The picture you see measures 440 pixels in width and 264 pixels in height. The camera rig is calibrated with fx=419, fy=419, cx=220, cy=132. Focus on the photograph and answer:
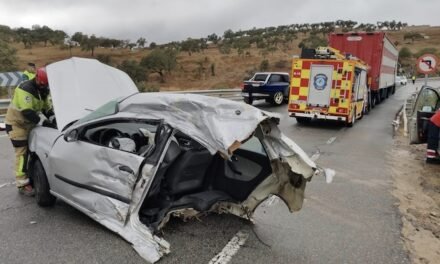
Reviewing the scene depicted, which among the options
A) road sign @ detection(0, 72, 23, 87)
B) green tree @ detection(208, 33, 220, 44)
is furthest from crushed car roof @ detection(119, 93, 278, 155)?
green tree @ detection(208, 33, 220, 44)

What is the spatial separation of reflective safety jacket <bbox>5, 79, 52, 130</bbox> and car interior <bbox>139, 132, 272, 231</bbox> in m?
2.17

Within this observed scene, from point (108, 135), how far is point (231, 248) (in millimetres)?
1947

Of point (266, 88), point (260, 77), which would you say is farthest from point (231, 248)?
point (260, 77)

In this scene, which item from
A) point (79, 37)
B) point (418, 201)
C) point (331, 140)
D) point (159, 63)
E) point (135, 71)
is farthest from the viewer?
point (79, 37)

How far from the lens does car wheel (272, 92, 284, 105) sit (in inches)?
846

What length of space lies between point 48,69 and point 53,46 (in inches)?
2476

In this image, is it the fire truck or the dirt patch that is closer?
the dirt patch

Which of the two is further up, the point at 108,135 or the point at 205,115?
the point at 205,115

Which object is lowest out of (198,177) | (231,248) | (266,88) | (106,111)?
(231,248)

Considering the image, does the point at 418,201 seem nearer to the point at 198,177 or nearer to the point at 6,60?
the point at 198,177

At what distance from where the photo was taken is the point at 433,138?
8.27 metres

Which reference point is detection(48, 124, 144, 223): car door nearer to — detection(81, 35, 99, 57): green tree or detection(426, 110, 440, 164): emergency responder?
detection(426, 110, 440, 164): emergency responder

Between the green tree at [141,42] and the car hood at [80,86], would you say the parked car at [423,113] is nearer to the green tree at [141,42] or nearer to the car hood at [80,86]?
the car hood at [80,86]

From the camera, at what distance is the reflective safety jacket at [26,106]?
545 cm
